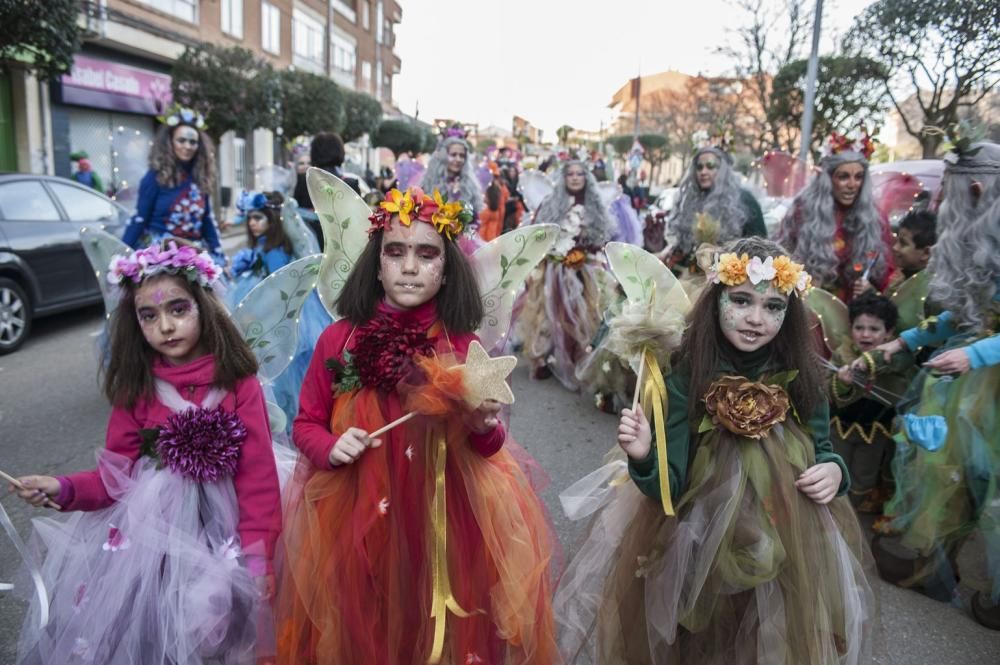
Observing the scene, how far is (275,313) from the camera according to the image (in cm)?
338

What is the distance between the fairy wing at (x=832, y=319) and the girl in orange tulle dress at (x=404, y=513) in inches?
105

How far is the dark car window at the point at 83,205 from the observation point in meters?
8.27

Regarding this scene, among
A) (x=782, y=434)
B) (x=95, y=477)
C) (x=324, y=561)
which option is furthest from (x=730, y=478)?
(x=95, y=477)

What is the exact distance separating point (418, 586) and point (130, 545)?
944 millimetres

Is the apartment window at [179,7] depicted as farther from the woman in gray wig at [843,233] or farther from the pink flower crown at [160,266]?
the pink flower crown at [160,266]

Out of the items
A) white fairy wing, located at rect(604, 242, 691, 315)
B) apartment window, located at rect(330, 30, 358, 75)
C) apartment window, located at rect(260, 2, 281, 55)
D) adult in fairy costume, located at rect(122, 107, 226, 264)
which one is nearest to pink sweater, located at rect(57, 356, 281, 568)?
white fairy wing, located at rect(604, 242, 691, 315)

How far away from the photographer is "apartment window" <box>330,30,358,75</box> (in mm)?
37344

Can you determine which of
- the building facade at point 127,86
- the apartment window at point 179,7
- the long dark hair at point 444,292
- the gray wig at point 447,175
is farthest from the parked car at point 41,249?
the apartment window at point 179,7

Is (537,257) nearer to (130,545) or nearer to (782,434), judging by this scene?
(782,434)

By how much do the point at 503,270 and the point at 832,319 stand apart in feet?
8.38

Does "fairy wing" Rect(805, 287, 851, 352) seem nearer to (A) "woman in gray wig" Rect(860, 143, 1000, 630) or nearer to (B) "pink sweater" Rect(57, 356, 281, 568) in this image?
(A) "woman in gray wig" Rect(860, 143, 1000, 630)

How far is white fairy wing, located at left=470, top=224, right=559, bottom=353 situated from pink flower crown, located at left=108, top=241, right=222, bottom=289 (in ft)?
3.24

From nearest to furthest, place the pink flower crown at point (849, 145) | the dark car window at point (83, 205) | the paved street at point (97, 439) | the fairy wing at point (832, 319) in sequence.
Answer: the paved street at point (97, 439), the fairy wing at point (832, 319), the pink flower crown at point (849, 145), the dark car window at point (83, 205)

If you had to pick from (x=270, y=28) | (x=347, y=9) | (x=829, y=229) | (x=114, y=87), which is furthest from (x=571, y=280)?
(x=347, y=9)
